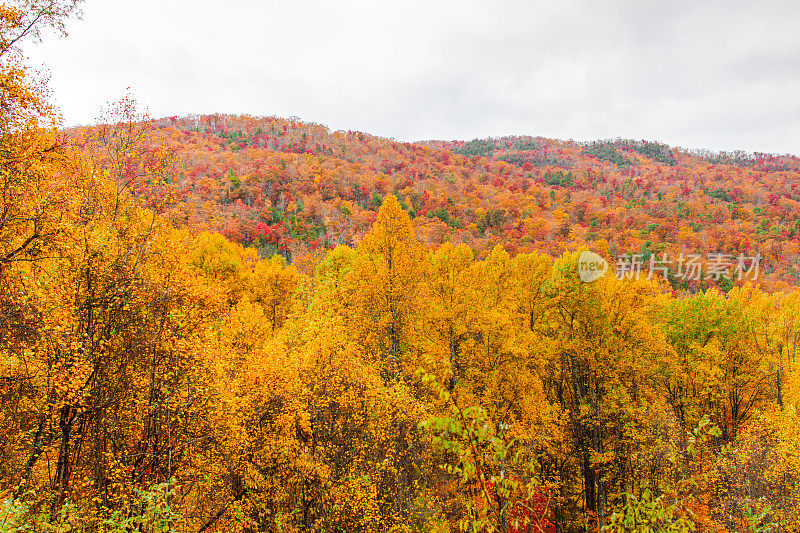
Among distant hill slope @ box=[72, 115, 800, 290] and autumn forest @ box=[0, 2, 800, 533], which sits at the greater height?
distant hill slope @ box=[72, 115, 800, 290]

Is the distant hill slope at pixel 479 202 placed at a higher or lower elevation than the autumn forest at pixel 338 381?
higher

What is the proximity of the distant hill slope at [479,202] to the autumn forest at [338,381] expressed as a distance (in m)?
41.9

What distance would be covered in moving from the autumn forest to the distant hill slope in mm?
41942

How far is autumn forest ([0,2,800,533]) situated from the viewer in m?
8.77

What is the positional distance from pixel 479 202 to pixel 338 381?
101 m

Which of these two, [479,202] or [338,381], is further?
[479,202]

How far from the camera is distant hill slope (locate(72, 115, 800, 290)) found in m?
80.0

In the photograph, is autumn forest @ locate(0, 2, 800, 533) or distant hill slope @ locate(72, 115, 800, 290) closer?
autumn forest @ locate(0, 2, 800, 533)

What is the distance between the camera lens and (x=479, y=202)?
360 feet

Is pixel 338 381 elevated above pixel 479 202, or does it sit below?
below

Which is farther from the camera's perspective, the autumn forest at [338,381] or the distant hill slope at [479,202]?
the distant hill slope at [479,202]

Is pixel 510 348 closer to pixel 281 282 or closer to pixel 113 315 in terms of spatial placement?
pixel 113 315

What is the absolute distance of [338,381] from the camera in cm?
1368

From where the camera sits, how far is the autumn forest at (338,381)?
877 centimetres
